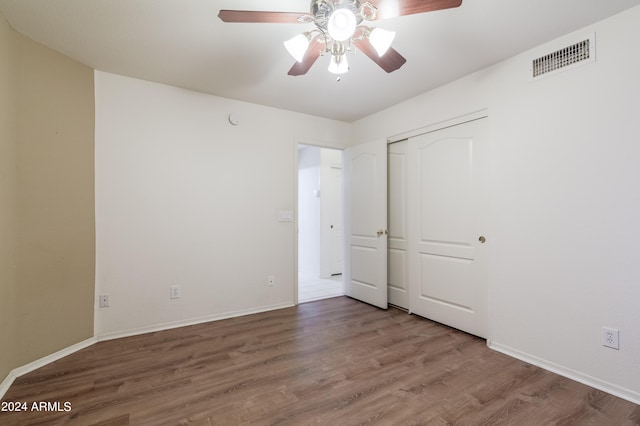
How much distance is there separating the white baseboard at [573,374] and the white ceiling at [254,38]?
246cm

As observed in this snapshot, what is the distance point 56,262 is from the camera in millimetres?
2396

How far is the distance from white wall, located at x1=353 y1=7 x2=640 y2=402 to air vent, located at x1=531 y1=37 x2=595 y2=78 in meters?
0.05

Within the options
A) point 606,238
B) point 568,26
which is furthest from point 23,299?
point 568,26

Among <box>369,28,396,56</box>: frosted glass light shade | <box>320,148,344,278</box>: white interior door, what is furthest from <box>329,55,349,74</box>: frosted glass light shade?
<box>320,148,344,278</box>: white interior door

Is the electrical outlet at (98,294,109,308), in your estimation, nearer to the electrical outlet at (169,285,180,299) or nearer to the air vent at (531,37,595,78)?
the electrical outlet at (169,285,180,299)

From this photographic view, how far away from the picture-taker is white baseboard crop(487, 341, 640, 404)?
6.07 feet

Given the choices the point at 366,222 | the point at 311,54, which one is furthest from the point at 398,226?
the point at 311,54

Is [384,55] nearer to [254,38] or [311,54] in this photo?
[311,54]

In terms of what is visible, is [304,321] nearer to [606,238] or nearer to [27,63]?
[606,238]

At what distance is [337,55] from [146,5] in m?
1.27

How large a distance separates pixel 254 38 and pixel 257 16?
0.79 meters

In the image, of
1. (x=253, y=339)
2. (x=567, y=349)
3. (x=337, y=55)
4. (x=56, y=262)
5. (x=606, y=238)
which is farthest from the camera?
(x=253, y=339)

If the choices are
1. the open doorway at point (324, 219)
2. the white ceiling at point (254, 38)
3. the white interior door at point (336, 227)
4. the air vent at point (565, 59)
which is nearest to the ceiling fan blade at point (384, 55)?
the white ceiling at point (254, 38)

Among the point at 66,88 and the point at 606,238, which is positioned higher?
the point at 66,88
